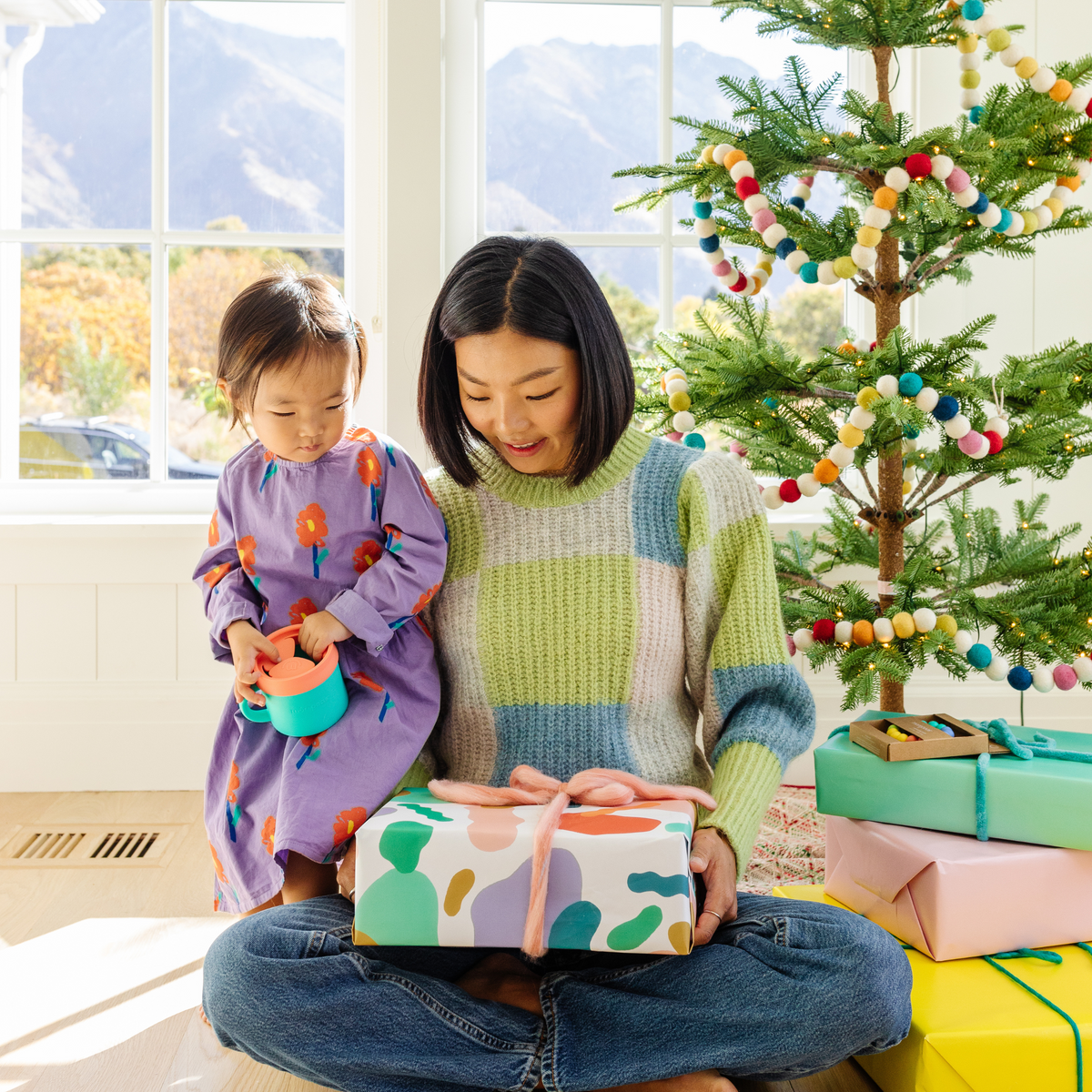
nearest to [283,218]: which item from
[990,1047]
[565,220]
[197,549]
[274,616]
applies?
[565,220]

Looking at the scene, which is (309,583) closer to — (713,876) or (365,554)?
(365,554)

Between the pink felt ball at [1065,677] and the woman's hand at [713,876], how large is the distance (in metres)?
0.65

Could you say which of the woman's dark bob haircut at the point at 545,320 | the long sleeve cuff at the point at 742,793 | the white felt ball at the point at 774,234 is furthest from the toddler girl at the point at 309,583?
the white felt ball at the point at 774,234

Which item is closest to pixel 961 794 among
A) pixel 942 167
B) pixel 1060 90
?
pixel 942 167

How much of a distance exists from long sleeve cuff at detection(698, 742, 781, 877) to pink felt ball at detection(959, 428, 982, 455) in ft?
1.78

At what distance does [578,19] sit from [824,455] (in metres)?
1.35

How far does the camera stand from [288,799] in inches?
42.4

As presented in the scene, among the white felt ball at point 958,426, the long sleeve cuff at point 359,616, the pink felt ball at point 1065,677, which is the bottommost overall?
the pink felt ball at point 1065,677

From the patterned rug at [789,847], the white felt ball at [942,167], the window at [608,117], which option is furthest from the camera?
the window at [608,117]

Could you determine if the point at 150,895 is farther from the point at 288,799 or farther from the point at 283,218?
the point at 283,218

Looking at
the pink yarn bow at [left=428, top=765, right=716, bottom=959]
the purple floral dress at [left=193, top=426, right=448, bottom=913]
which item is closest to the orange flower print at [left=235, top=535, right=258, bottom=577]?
the purple floral dress at [left=193, top=426, right=448, bottom=913]

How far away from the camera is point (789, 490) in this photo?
1435 millimetres

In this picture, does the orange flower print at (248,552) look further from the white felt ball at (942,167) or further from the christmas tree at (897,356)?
the white felt ball at (942,167)

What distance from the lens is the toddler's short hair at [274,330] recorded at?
110 centimetres
